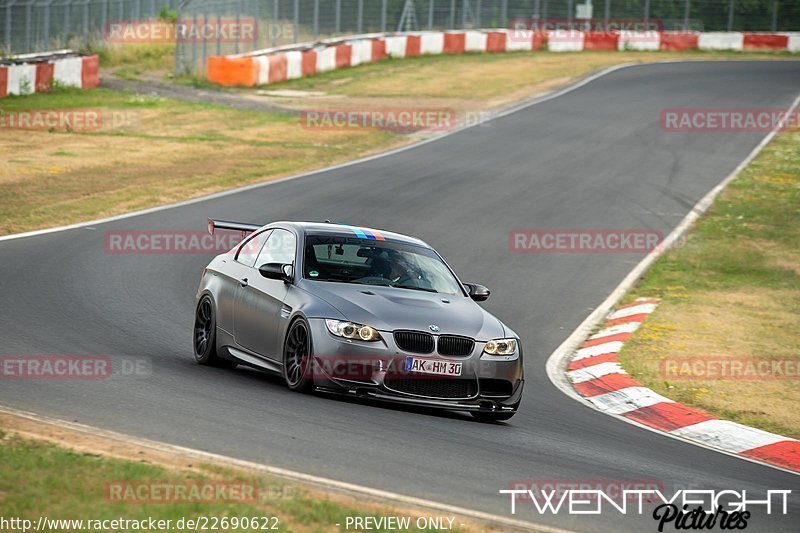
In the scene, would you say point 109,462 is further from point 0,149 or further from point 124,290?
point 0,149

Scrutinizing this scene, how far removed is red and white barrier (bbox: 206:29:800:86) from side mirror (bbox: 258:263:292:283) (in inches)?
1174

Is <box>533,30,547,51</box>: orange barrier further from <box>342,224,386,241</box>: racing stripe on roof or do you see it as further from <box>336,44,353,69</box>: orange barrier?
<box>342,224,386,241</box>: racing stripe on roof

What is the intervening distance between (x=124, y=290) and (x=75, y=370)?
4641 millimetres

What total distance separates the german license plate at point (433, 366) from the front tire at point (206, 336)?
2.49 metres

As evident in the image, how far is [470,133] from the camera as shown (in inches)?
1255

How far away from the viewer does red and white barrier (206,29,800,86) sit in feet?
132

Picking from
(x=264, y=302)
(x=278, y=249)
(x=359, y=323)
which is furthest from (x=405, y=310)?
(x=278, y=249)

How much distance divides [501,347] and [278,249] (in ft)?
7.70

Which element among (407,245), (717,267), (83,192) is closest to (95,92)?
(83,192)

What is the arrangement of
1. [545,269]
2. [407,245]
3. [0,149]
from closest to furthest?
[407,245] < [545,269] < [0,149]

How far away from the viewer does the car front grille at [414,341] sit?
388 inches

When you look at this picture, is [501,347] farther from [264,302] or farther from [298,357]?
[264,302]

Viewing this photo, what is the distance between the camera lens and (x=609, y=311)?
642 inches

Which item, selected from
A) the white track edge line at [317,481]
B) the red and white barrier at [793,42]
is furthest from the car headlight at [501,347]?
the red and white barrier at [793,42]
